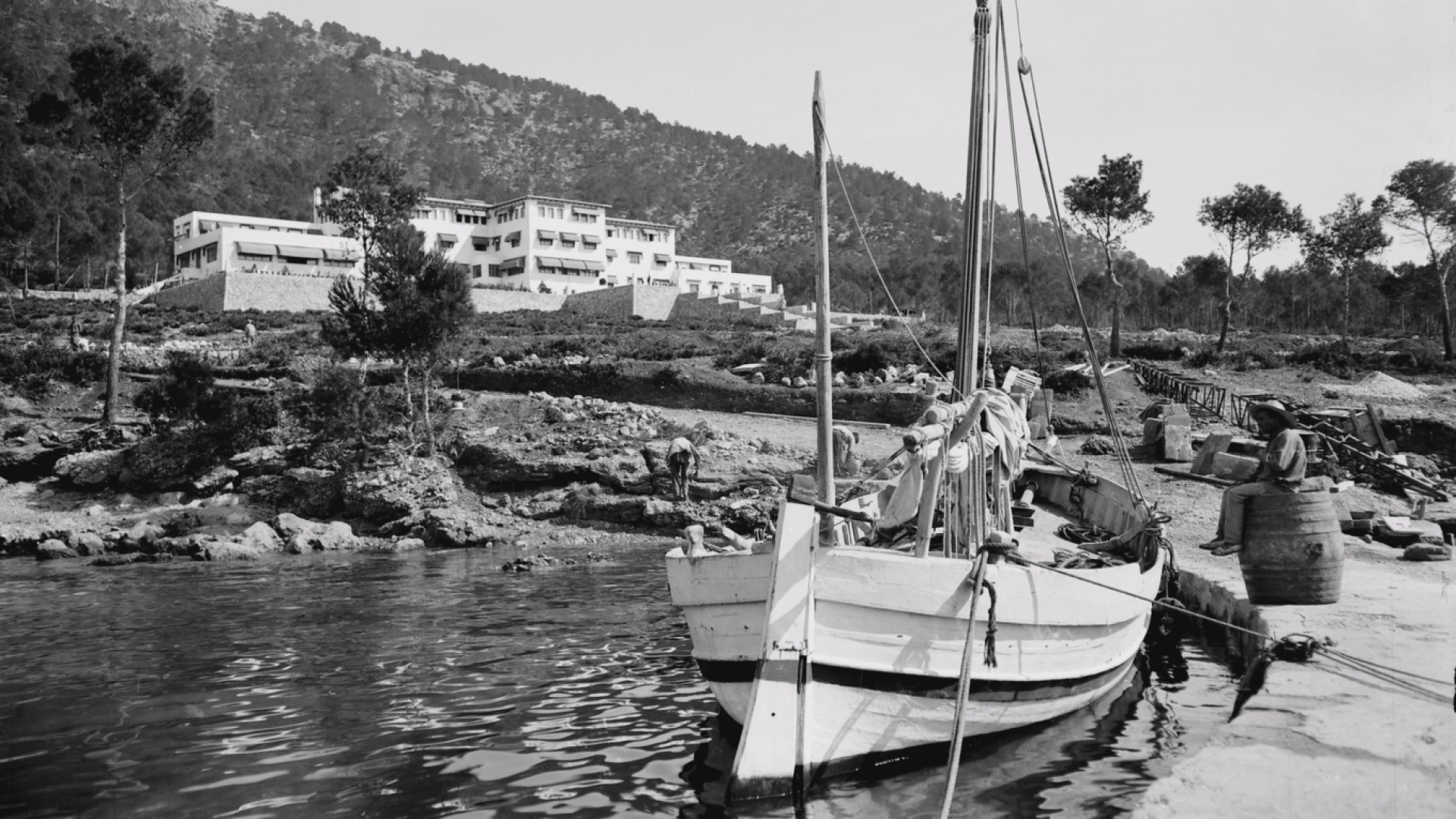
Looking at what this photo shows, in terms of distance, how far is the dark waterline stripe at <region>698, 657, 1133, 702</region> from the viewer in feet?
22.1

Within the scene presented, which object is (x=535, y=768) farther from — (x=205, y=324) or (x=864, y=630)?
(x=205, y=324)

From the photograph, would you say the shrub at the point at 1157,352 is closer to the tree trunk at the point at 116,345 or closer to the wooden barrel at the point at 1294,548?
the wooden barrel at the point at 1294,548

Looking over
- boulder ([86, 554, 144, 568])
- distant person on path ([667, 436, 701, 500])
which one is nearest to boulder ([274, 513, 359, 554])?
boulder ([86, 554, 144, 568])

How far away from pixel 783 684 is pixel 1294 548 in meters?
Answer: 5.77

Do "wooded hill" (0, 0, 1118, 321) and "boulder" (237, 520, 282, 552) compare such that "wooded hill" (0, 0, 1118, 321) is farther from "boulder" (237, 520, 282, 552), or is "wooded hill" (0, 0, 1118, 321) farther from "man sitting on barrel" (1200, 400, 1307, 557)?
"man sitting on barrel" (1200, 400, 1307, 557)

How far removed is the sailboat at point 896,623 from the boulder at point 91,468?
24.1 metres

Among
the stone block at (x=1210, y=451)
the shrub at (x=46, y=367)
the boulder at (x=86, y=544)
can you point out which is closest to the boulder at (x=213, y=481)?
the boulder at (x=86, y=544)

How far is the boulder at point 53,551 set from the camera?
65.7 feet

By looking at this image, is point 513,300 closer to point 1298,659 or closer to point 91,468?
point 91,468

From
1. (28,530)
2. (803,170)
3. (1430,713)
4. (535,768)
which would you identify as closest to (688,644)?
(535,768)

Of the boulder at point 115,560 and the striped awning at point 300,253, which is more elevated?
the striped awning at point 300,253

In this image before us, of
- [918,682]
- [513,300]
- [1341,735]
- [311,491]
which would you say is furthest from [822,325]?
[513,300]

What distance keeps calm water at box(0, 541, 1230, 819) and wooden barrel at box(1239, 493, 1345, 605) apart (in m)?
1.11

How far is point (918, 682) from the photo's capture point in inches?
271
